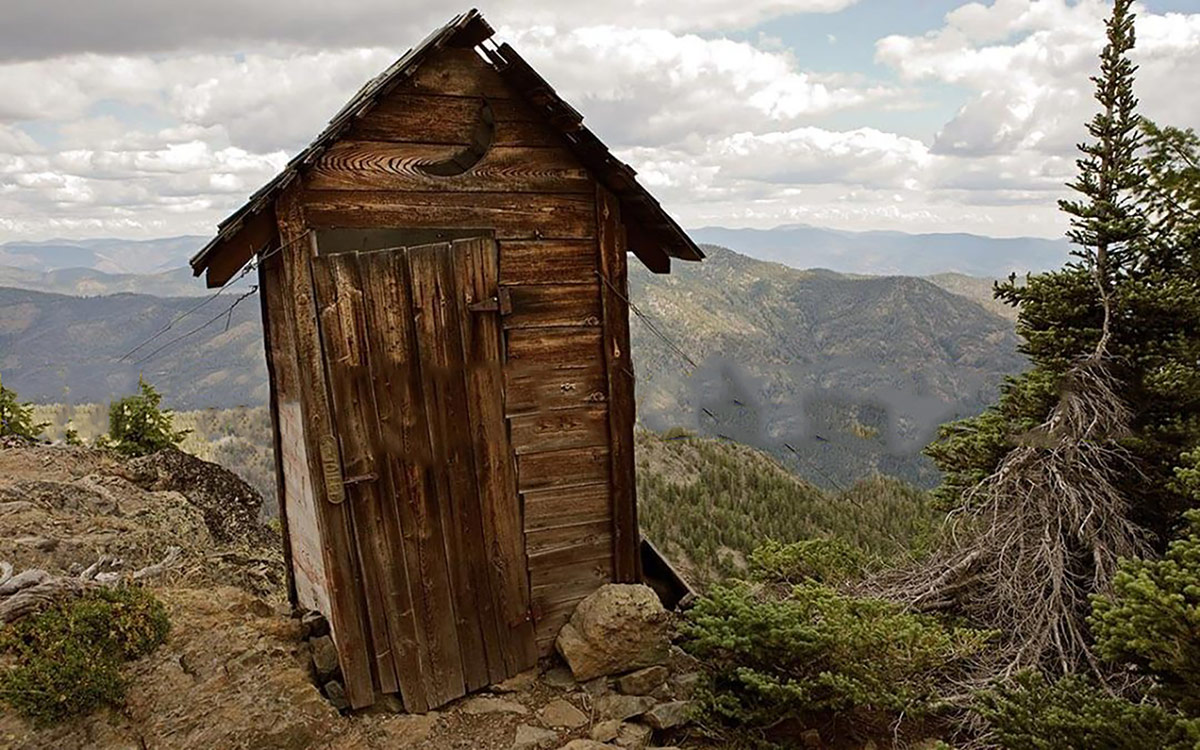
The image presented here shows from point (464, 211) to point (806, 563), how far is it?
615cm

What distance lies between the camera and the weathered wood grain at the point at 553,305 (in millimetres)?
5758

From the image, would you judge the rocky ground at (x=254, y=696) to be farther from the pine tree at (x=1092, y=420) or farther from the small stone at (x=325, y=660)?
the pine tree at (x=1092, y=420)

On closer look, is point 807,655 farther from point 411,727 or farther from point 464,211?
point 464,211

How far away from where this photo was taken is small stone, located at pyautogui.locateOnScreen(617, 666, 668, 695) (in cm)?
582

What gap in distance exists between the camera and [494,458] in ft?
18.9

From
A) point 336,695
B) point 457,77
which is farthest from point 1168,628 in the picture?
point 457,77

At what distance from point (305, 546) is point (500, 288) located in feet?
8.67

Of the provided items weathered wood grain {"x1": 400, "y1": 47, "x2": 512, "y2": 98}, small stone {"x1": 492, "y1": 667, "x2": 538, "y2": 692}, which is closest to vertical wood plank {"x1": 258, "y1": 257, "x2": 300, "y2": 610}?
weathered wood grain {"x1": 400, "y1": 47, "x2": 512, "y2": 98}

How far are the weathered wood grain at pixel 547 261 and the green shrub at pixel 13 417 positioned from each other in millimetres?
13051

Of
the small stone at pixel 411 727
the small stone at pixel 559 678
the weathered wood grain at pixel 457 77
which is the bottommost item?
the small stone at pixel 559 678

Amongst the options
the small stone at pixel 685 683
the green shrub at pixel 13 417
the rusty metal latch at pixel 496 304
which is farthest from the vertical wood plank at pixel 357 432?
the green shrub at pixel 13 417

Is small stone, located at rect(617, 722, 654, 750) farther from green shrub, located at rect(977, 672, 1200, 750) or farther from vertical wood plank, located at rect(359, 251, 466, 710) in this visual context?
green shrub, located at rect(977, 672, 1200, 750)

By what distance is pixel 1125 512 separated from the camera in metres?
7.62

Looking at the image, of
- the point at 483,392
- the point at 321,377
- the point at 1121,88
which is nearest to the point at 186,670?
the point at 321,377
